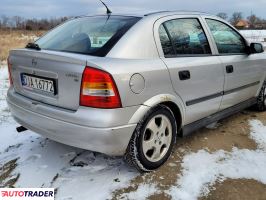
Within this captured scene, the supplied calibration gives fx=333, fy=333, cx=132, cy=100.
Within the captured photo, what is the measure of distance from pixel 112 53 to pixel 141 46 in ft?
1.07

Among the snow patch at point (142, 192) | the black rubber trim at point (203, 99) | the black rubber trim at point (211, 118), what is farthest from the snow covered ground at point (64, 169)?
the black rubber trim at point (203, 99)

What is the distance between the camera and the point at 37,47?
11.5ft

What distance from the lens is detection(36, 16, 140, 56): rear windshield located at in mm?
3109

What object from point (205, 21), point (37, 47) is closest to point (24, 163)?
point (37, 47)

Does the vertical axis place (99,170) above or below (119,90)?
below

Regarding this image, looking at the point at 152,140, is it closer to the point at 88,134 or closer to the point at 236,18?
the point at 88,134

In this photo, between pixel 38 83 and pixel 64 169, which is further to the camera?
pixel 64 169

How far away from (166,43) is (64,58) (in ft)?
3.53

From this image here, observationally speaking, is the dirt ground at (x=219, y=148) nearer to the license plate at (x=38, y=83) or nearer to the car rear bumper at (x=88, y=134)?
the car rear bumper at (x=88, y=134)

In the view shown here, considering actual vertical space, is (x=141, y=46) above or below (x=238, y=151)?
above

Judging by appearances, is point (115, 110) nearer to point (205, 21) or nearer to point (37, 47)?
point (37, 47)

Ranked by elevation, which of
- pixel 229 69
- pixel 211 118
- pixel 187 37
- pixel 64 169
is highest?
pixel 187 37

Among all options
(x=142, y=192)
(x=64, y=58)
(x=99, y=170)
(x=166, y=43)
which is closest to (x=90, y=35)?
(x=64, y=58)

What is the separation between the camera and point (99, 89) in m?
2.81
